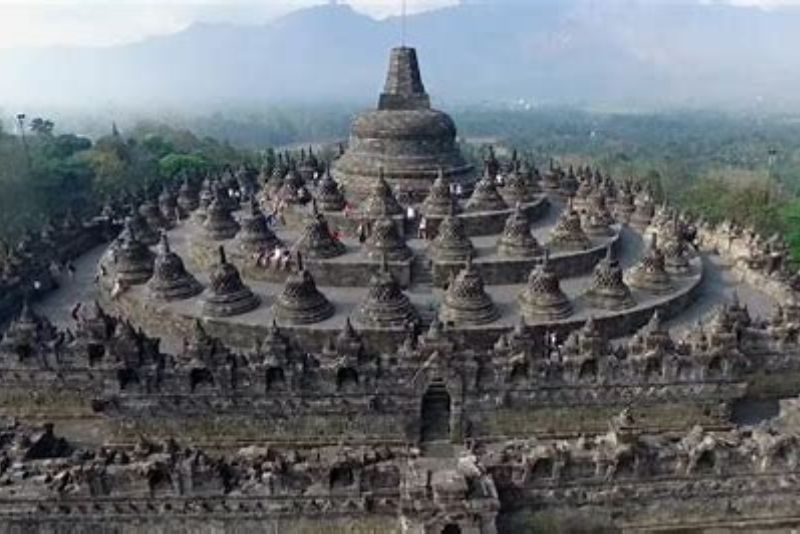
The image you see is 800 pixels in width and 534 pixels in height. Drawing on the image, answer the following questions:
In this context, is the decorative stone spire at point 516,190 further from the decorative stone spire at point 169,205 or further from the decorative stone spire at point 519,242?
the decorative stone spire at point 169,205

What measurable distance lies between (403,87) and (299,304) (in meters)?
15.6

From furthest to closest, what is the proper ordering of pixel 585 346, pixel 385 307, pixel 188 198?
pixel 188 198 → pixel 385 307 → pixel 585 346

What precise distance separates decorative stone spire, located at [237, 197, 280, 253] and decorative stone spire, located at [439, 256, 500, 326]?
774 centimetres

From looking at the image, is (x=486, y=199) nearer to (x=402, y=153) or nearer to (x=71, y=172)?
(x=402, y=153)

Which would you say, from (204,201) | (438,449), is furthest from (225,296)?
(204,201)

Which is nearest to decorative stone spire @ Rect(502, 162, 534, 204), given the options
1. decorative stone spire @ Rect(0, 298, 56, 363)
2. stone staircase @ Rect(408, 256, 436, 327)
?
stone staircase @ Rect(408, 256, 436, 327)

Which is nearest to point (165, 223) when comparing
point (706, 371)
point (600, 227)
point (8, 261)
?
point (8, 261)

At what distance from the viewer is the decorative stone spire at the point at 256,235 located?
1092 inches

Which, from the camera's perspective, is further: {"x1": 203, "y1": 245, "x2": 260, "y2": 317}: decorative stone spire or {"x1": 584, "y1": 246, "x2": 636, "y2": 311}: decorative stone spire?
{"x1": 584, "y1": 246, "x2": 636, "y2": 311}: decorative stone spire

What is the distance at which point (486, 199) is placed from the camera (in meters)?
30.8

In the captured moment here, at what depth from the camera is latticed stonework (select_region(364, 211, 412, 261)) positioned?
26250 millimetres

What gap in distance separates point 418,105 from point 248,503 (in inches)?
908

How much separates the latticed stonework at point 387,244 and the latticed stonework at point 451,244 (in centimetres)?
99

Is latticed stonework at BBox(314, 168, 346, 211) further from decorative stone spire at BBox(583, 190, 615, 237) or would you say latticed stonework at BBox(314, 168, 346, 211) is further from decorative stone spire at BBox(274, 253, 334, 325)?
decorative stone spire at BBox(583, 190, 615, 237)
